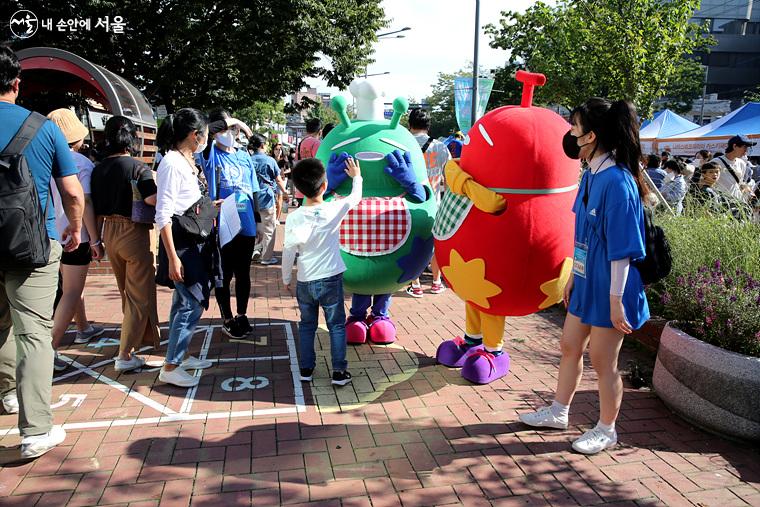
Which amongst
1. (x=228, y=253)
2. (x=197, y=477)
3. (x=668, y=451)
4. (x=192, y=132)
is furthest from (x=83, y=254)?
(x=668, y=451)

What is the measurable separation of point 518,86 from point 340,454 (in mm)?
28530

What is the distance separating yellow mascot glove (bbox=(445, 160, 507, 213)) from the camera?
3516 millimetres

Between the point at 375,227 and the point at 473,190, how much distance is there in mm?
885

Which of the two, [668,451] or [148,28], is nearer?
[668,451]

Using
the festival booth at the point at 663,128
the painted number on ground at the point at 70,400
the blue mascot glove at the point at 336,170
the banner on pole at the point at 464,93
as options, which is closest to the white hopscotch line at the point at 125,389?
the painted number on ground at the point at 70,400

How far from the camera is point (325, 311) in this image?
3.94m

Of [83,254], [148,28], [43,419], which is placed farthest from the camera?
[148,28]

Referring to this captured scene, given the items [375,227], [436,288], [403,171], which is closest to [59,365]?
[375,227]

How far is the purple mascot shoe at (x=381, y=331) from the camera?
15.9ft

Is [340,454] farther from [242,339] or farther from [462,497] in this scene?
[242,339]

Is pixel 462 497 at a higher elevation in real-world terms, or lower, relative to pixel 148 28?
lower

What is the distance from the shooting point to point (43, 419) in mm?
3047

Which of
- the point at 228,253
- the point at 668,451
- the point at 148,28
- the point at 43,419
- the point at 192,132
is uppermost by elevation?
the point at 148,28

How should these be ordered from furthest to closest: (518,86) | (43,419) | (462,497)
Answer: (518,86), (43,419), (462,497)
